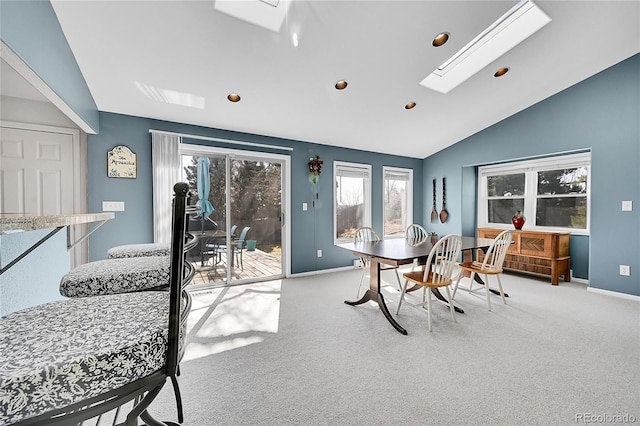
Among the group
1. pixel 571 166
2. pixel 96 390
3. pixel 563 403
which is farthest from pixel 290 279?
pixel 571 166

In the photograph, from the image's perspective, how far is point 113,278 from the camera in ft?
3.66

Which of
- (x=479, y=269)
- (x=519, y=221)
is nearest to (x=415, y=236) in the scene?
(x=479, y=269)

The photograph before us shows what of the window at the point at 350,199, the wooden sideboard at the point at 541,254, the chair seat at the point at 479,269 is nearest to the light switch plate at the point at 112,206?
the window at the point at 350,199

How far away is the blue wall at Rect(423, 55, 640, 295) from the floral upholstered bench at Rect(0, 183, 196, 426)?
4908 millimetres

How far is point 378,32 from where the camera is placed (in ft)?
7.60

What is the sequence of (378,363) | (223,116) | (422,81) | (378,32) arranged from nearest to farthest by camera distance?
(378,363)
(378,32)
(422,81)
(223,116)

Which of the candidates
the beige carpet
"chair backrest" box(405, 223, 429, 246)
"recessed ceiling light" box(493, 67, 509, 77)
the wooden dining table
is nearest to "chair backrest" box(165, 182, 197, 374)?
the beige carpet

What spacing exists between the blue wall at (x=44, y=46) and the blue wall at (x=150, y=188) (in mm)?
622

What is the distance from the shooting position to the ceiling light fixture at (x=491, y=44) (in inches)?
99.4

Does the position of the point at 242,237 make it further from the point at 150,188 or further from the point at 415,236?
the point at 415,236

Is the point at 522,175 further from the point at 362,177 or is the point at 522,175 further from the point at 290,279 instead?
the point at 290,279

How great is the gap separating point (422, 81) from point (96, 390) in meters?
3.66

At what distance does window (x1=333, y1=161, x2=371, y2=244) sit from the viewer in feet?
15.7

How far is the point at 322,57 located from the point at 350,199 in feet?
9.07
